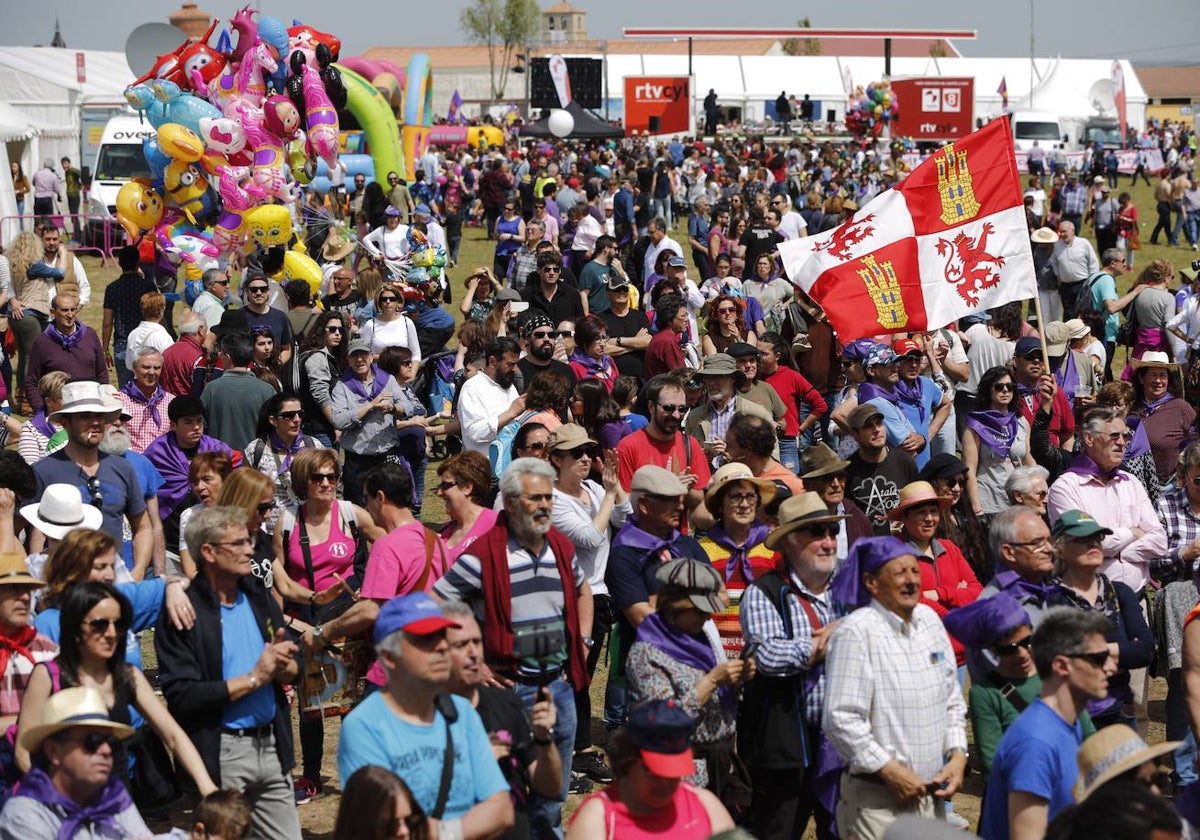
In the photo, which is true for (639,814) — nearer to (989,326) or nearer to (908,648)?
(908,648)

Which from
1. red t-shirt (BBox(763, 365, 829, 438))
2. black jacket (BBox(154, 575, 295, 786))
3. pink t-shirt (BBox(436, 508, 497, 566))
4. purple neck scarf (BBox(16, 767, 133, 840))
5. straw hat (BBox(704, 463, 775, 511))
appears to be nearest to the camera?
purple neck scarf (BBox(16, 767, 133, 840))

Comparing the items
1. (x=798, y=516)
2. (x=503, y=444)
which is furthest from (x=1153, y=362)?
(x=798, y=516)

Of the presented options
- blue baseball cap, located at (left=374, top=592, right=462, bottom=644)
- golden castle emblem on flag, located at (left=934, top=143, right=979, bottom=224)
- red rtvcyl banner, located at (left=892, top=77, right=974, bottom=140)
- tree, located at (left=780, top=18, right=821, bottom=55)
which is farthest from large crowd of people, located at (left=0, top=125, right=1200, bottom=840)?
tree, located at (left=780, top=18, right=821, bottom=55)

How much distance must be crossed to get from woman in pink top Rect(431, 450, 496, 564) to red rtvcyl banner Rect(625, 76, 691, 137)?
45408mm

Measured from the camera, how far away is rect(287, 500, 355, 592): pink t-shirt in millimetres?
6465

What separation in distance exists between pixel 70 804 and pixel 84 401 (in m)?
2.97

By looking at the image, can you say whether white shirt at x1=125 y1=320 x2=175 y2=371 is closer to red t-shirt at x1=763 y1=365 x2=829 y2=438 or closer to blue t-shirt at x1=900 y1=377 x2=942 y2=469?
red t-shirt at x1=763 y1=365 x2=829 y2=438

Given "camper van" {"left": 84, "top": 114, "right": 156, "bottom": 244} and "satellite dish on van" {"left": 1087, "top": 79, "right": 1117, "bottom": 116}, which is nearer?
"camper van" {"left": 84, "top": 114, "right": 156, "bottom": 244}

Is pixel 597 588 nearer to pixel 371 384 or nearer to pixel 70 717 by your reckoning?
pixel 371 384

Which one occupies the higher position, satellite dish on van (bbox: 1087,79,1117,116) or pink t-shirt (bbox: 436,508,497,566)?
satellite dish on van (bbox: 1087,79,1117,116)

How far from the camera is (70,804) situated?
4.28m

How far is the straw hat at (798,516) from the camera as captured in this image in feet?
18.0

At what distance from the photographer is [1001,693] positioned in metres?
5.56

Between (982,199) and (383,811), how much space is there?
6697 mm
